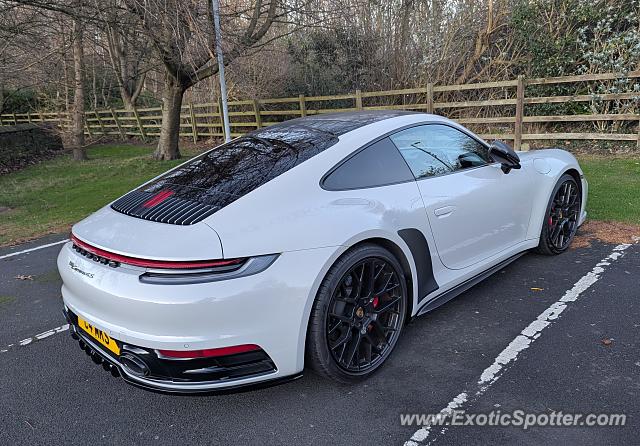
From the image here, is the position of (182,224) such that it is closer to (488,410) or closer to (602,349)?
(488,410)

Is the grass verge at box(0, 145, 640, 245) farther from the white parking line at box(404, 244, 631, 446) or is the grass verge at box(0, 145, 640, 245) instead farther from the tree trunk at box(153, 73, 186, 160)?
the white parking line at box(404, 244, 631, 446)

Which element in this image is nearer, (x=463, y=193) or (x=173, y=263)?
(x=173, y=263)

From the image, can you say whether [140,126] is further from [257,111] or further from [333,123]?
[333,123]

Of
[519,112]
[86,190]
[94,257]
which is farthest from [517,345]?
[86,190]

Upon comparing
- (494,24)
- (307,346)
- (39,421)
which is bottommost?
(39,421)

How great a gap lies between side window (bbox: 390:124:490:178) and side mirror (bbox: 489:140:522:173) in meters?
0.07

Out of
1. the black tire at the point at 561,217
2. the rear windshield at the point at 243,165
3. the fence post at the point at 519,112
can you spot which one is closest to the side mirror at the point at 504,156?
the black tire at the point at 561,217

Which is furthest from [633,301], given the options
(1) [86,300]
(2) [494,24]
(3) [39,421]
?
(2) [494,24]

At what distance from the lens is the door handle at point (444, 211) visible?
3.08 meters

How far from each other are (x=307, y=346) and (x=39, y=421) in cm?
146

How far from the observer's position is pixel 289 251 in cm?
234

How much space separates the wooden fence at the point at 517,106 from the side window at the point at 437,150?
735cm

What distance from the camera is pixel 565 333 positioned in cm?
306

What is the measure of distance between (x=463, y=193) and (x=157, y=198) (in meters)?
1.97
